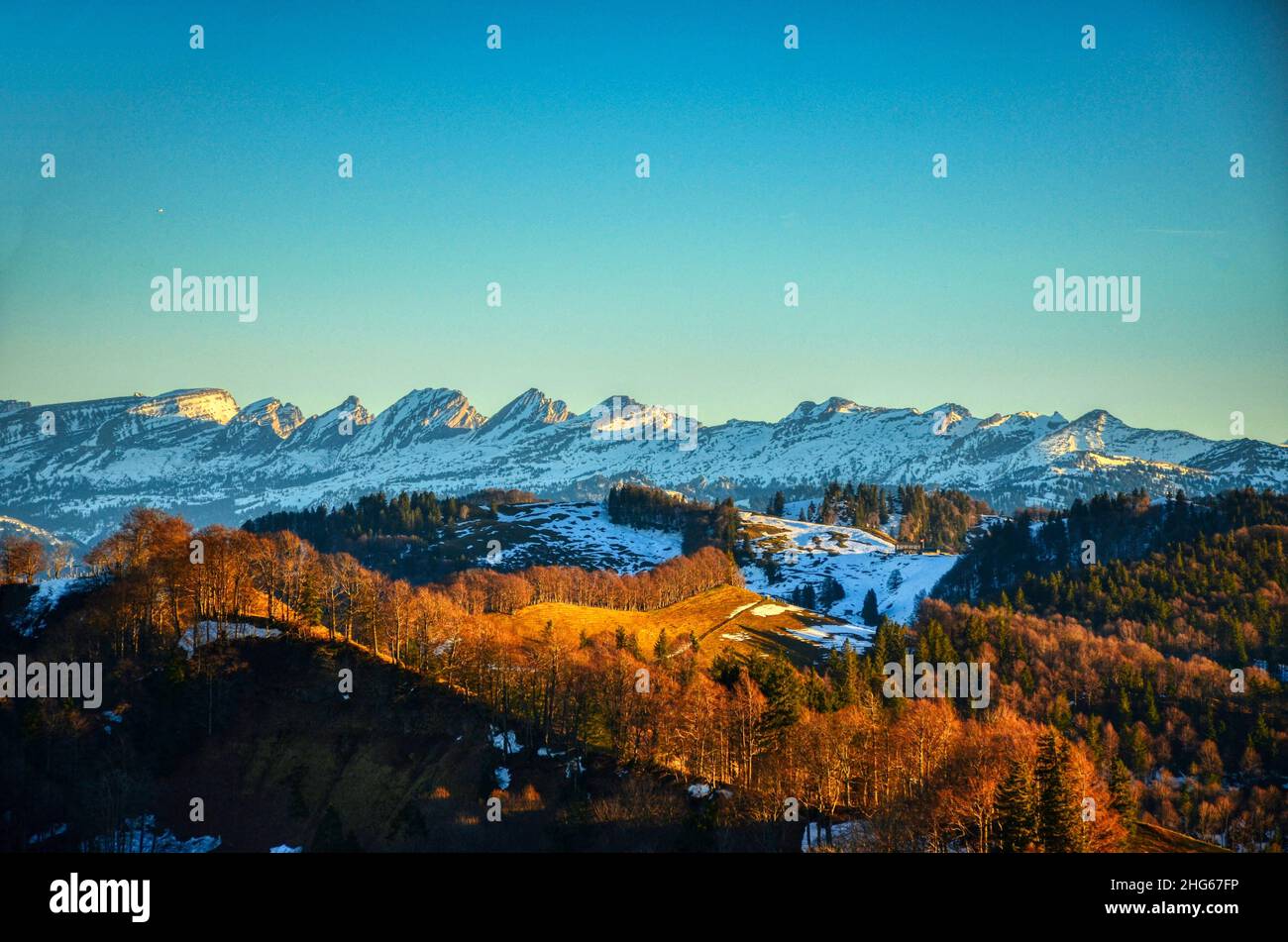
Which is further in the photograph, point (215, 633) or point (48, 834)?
point (215, 633)

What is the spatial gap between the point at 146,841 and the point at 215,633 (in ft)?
86.7

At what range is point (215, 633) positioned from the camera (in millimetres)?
116312

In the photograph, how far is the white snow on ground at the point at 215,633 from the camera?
114750 mm

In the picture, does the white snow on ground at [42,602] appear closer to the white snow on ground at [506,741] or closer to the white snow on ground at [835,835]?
the white snow on ground at [506,741]

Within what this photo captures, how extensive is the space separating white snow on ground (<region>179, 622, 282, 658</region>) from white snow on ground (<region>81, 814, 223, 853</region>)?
69.7 feet

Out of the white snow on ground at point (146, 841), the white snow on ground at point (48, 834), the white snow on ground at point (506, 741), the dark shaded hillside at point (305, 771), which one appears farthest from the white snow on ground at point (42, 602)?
the white snow on ground at point (506, 741)

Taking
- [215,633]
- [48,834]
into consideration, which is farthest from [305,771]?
[48,834]

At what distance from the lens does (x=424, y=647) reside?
12250 cm

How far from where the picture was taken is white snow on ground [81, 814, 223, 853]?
94.2 meters

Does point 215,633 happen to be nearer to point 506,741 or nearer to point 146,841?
point 146,841

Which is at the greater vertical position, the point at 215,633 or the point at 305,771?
the point at 215,633

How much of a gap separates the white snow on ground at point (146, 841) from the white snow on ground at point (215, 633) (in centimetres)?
2125

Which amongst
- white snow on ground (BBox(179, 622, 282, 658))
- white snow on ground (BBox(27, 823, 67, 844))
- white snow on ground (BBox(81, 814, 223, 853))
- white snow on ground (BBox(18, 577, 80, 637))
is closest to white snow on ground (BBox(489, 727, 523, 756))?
white snow on ground (BBox(81, 814, 223, 853))
